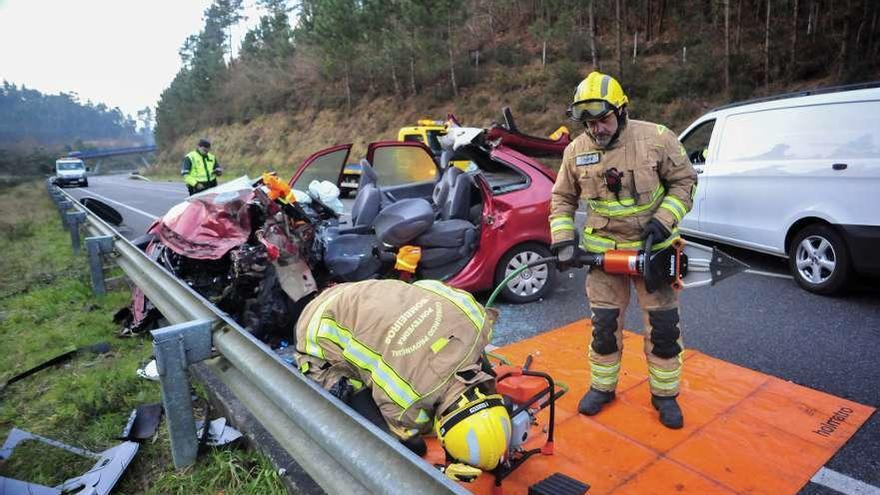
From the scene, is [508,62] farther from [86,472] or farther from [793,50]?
[86,472]

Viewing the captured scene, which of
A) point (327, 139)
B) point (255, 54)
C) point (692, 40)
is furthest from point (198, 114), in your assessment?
point (692, 40)

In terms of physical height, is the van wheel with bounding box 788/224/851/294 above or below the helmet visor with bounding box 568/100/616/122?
below

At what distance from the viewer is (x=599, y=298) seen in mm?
3197

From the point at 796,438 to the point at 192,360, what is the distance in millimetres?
2976

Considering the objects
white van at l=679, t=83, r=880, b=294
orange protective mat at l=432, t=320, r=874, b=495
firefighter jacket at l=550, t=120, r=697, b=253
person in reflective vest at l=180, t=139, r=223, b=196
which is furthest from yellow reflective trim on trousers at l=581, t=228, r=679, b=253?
person in reflective vest at l=180, t=139, r=223, b=196

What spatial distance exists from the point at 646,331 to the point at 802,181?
9.85 feet

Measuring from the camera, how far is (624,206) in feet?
9.91

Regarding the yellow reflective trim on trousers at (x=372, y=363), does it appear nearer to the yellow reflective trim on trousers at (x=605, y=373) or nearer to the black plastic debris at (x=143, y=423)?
the black plastic debris at (x=143, y=423)

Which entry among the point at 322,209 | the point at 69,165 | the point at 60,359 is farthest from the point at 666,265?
the point at 69,165

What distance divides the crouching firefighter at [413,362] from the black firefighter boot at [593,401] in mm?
1155

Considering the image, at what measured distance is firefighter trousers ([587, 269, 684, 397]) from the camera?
3057 mm

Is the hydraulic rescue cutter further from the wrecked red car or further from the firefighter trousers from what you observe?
the wrecked red car

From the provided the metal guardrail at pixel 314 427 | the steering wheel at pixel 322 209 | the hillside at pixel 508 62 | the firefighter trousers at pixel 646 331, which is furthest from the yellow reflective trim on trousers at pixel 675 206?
the hillside at pixel 508 62

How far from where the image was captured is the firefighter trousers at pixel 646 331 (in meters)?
3.06
